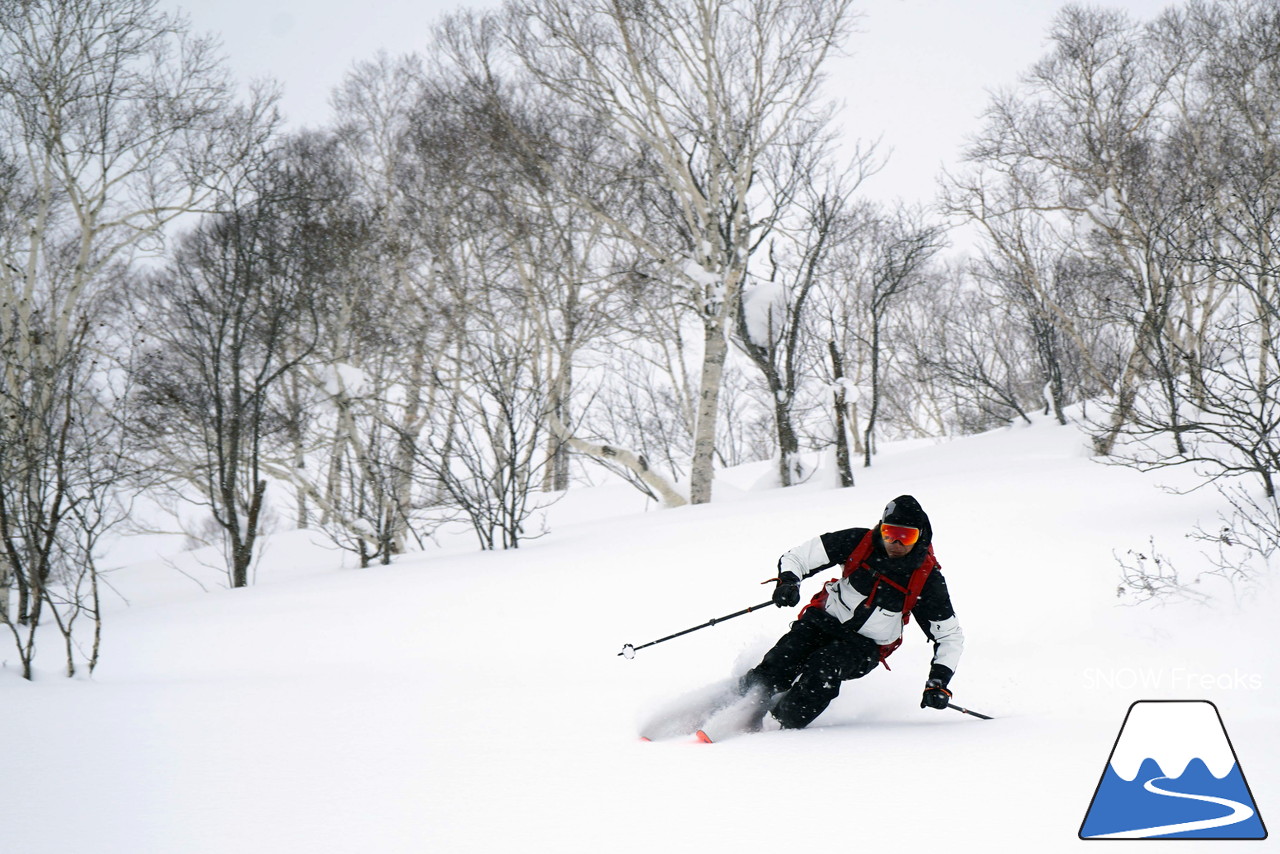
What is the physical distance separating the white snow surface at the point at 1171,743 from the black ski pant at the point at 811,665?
1140mm

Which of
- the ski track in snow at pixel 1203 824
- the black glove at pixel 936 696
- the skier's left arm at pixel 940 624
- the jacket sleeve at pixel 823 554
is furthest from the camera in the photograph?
the jacket sleeve at pixel 823 554

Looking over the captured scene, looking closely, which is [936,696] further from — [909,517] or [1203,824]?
[1203,824]

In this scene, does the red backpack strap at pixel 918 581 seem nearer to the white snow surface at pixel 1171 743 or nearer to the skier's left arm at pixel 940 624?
the skier's left arm at pixel 940 624

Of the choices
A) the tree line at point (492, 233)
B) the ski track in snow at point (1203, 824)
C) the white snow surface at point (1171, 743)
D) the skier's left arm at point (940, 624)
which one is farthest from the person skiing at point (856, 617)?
the tree line at point (492, 233)

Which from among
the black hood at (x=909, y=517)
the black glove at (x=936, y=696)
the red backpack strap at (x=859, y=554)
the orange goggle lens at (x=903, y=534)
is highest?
the black hood at (x=909, y=517)

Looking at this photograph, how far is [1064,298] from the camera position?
15.4 m

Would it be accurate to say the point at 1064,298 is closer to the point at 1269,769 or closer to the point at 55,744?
the point at 1269,769

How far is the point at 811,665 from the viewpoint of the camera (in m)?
3.69

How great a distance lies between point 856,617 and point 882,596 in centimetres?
18

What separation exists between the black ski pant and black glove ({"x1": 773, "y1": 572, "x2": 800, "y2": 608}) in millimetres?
217

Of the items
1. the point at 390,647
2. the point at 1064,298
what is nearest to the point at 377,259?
the point at 390,647

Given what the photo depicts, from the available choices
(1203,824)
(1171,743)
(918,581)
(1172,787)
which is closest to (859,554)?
(918,581)

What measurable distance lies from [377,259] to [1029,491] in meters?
10.3

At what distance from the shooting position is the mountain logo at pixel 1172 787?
2.19 meters
